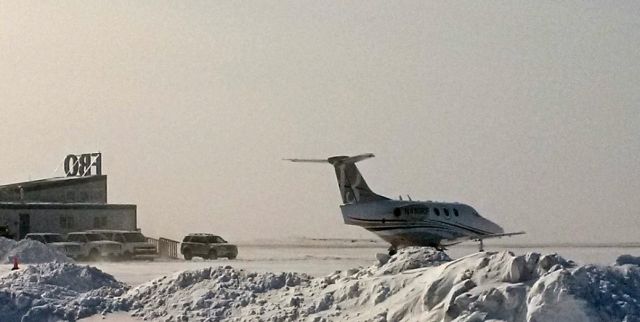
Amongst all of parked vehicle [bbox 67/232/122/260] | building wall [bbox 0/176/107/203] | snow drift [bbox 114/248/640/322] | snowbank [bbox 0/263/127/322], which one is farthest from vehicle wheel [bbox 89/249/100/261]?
snow drift [bbox 114/248/640/322]

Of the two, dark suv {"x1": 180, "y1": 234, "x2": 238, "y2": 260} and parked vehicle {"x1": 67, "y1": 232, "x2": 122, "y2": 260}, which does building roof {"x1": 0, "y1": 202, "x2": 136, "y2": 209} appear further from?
dark suv {"x1": 180, "y1": 234, "x2": 238, "y2": 260}

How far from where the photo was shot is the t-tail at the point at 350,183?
37.1m

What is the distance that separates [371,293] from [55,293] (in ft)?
24.6

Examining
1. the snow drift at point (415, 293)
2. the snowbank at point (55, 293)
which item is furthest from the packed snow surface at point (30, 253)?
the snow drift at point (415, 293)

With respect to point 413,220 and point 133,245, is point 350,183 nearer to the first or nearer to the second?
point 413,220

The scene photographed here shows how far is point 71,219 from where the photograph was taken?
50500mm

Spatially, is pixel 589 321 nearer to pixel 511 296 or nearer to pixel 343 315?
pixel 511 296

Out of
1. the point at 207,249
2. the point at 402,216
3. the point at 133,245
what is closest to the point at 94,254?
the point at 133,245

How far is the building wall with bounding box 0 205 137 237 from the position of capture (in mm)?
48438

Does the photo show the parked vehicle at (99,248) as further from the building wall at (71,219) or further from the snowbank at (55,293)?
the snowbank at (55,293)

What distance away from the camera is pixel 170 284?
1872 cm

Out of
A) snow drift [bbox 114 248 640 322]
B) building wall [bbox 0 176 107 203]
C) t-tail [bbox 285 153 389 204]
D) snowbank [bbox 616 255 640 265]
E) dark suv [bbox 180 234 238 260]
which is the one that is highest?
building wall [bbox 0 176 107 203]

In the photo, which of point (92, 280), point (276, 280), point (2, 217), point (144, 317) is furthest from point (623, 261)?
point (2, 217)

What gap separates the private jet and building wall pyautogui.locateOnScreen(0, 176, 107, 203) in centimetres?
2215
